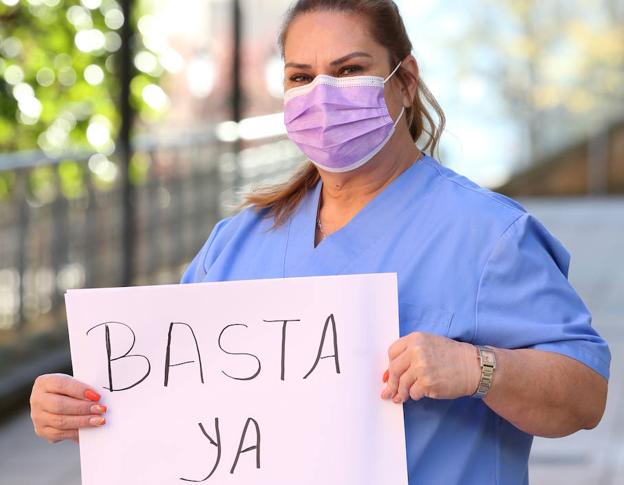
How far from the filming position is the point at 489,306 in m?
1.93

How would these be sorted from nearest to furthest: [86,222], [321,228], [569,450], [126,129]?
[321,228] < [569,450] < [86,222] < [126,129]

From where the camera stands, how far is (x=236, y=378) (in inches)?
79.5

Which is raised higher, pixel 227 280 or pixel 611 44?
pixel 611 44

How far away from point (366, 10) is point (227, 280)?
0.50m

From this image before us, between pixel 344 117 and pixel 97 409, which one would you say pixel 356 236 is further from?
pixel 97 409

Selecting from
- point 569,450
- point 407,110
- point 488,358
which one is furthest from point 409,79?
point 569,450

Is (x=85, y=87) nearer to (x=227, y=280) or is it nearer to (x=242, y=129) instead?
(x=242, y=129)

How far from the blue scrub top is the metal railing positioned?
298cm

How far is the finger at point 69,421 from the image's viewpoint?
1991mm

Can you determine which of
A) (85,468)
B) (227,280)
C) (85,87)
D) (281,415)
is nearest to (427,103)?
(227,280)

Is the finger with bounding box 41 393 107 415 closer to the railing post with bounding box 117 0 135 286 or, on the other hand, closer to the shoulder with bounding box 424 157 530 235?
the shoulder with bounding box 424 157 530 235

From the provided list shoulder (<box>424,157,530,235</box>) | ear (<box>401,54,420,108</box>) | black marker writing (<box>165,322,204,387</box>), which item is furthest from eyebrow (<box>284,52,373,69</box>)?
black marker writing (<box>165,322,204,387</box>)

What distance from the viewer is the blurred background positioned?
242 inches

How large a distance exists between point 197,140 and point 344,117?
23.7 ft
